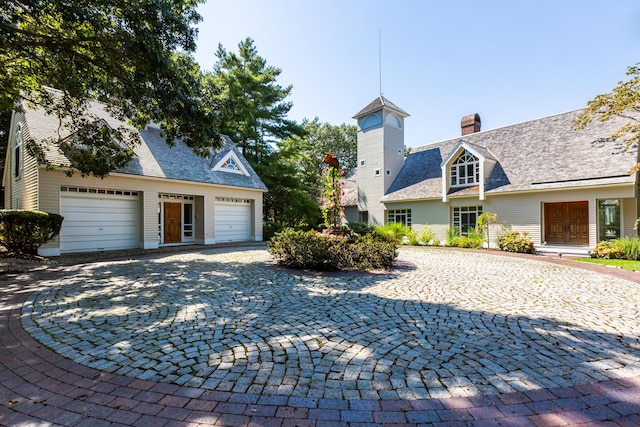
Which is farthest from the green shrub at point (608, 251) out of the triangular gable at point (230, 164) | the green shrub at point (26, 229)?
the green shrub at point (26, 229)

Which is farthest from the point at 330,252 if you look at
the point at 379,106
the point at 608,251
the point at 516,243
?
the point at 379,106

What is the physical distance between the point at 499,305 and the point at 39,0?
1037cm

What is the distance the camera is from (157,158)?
14.3 metres

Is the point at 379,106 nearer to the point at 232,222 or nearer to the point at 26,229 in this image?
the point at 232,222

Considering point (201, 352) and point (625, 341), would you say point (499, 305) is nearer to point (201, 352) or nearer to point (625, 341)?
point (625, 341)

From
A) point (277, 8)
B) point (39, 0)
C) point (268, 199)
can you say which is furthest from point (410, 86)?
point (39, 0)

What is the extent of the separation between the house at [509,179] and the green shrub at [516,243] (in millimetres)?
864

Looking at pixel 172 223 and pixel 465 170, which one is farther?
pixel 465 170

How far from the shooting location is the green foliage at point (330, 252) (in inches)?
323

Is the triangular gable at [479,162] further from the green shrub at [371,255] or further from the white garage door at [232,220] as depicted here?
the white garage door at [232,220]

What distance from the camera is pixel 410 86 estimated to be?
1568cm

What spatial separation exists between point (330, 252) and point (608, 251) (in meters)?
11.1

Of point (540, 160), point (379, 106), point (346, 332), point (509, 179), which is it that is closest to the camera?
point (346, 332)

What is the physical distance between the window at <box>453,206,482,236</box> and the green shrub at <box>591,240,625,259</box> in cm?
517
